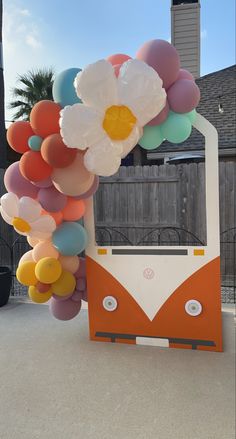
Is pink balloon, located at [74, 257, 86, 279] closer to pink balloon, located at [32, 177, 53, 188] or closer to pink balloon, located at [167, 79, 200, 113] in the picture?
pink balloon, located at [32, 177, 53, 188]

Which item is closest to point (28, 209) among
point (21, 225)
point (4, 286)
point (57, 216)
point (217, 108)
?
point (21, 225)

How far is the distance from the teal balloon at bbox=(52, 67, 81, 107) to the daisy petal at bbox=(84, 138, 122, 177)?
0.53m

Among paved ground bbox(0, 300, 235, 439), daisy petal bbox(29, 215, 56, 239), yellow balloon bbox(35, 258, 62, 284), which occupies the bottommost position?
paved ground bbox(0, 300, 235, 439)

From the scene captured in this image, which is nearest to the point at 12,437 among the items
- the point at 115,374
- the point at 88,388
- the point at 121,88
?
the point at 88,388

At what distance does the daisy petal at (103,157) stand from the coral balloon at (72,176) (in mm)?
137

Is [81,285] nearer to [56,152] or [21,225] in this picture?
[21,225]

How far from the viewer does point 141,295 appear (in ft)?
11.0

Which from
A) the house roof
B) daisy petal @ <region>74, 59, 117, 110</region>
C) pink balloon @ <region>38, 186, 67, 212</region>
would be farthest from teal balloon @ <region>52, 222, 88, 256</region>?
the house roof

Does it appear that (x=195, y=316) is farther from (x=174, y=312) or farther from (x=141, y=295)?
(x=141, y=295)

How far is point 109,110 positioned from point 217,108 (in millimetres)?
7499

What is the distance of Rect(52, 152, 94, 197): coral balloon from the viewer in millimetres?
2807

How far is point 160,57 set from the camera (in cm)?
264

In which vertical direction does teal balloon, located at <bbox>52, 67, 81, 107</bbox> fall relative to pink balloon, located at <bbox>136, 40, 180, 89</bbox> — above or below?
below

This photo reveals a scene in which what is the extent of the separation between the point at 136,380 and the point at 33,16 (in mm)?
6809
